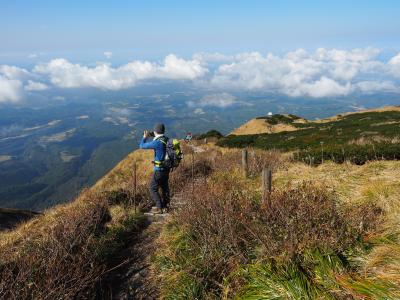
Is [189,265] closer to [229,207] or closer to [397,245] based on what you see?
[229,207]

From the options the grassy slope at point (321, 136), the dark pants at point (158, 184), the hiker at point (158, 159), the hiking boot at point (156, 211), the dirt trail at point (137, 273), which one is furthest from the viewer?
the grassy slope at point (321, 136)

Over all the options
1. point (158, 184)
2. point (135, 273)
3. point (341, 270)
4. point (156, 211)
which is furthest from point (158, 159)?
point (341, 270)

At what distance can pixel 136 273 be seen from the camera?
240 inches

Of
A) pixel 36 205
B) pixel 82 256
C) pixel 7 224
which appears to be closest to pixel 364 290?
pixel 82 256

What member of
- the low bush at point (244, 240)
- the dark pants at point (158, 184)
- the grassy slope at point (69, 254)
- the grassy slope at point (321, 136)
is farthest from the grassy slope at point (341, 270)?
the grassy slope at point (321, 136)

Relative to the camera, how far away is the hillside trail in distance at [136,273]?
17.9 feet

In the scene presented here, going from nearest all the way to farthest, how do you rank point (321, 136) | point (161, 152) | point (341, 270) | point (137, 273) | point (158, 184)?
point (341, 270)
point (137, 273)
point (161, 152)
point (158, 184)
point (321, 136)

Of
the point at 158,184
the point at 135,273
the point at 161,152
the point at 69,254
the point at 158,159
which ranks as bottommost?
the point at 135,273

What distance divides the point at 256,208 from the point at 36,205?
153957 millimetres

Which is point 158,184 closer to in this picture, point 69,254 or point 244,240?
point 69,254

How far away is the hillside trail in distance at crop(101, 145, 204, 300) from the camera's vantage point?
5.46m

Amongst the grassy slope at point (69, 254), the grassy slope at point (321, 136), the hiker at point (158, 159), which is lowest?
the grassy slope at point (321, 136)

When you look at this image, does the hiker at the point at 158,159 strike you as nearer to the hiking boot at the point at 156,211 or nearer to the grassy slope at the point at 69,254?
the hiking boot at the point at 156,211

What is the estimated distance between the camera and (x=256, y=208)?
632 cm
